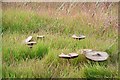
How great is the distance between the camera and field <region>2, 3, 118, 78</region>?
1169 mm

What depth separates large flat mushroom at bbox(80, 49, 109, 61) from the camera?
1193mm

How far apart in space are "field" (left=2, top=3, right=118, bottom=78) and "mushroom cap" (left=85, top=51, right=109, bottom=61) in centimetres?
2

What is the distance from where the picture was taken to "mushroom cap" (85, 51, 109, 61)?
1.19m

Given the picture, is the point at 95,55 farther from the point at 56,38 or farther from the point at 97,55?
the point at 56,38

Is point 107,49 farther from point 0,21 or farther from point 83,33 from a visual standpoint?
point 0,21

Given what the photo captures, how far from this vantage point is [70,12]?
149cm

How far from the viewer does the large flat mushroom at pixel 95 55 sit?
1193 millimetres

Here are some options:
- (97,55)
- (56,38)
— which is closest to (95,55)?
(97,55)

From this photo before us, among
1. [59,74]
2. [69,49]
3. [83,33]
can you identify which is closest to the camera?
[59,74]

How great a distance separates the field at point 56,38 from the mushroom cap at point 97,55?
22 millimetres

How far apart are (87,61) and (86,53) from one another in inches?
1.4

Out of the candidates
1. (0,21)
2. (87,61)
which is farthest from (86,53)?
(0,21)

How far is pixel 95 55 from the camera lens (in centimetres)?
121

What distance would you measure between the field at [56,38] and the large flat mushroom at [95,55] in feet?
0.07
